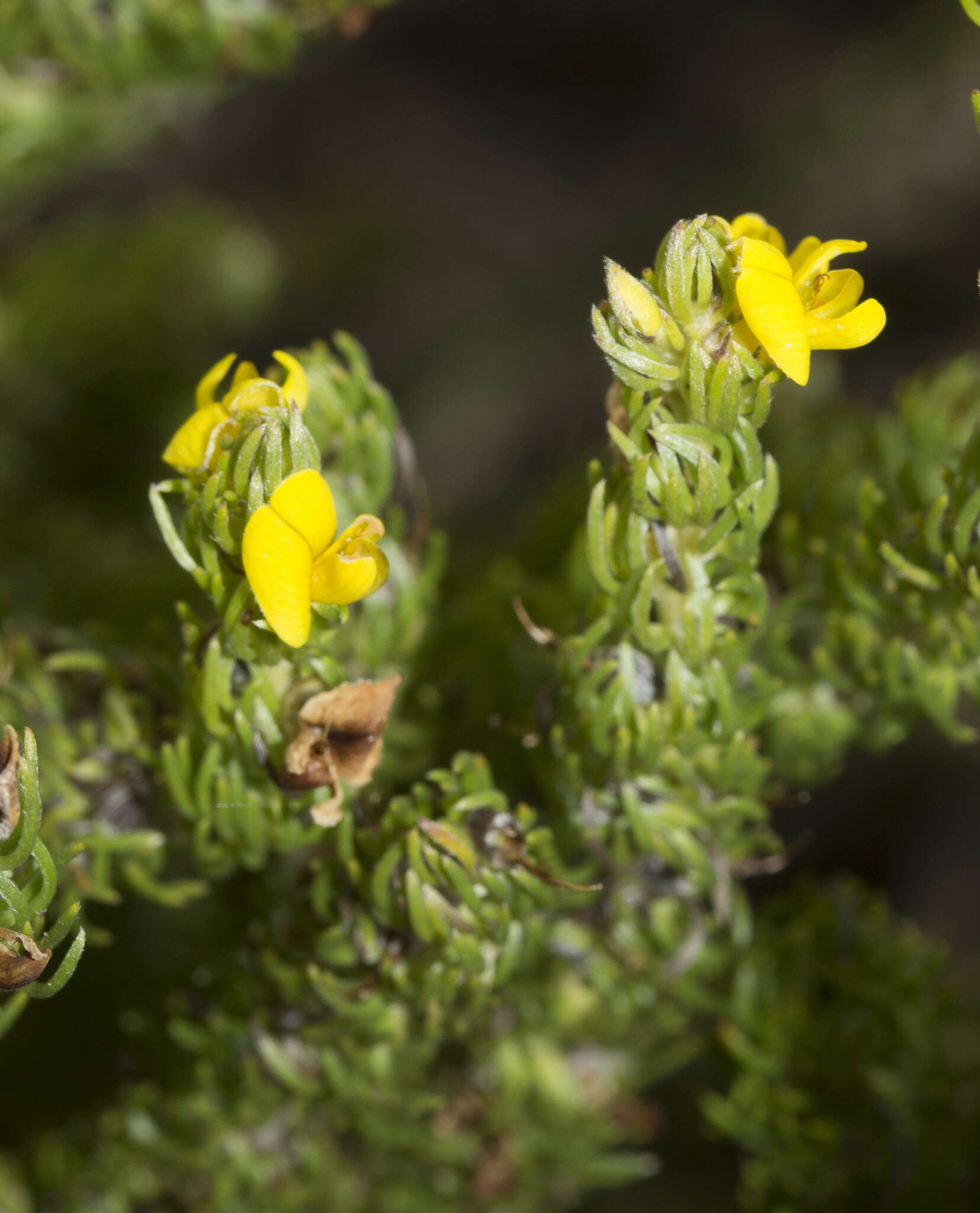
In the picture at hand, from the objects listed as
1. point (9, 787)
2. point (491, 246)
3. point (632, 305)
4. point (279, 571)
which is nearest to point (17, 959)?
point (9, 787)

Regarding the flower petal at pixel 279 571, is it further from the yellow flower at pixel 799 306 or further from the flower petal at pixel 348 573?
the yellow flower at pixel 799 306

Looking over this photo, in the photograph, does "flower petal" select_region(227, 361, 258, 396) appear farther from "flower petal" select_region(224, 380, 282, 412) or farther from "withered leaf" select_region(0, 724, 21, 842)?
"withered leaf" select_region(0, 724, 21, 842)

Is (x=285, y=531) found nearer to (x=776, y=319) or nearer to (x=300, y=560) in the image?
(x=300, y=560)

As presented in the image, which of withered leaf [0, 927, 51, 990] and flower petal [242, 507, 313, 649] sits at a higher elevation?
flower petal [242, 507, 313, 649]

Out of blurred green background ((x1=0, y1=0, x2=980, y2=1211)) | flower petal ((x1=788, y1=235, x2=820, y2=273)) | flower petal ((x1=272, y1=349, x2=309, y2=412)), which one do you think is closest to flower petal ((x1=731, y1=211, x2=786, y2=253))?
flower petal ((x1=788, y1=235, x2=820, y2=273))

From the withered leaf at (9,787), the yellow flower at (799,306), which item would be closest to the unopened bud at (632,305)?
the yellow flower at (799,306)

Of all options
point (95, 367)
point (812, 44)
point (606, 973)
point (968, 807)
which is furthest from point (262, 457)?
point (812, 44)

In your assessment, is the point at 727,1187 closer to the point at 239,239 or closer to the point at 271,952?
the point at 271,952
